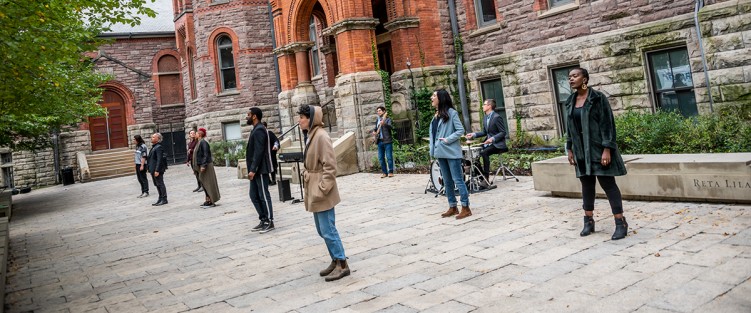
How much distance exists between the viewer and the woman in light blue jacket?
23.5 feet

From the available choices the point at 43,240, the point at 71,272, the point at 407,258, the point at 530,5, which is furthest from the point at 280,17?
the point at 407,258

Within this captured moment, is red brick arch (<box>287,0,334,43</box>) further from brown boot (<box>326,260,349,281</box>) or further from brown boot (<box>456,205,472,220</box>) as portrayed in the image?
brown boot (<box>326,260,349,281</box>)

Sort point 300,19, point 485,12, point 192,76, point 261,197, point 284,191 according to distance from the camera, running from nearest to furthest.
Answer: point 261,197
point 284,191
point 485,12
point 300,19
point 192,76

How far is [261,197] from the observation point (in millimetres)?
7906

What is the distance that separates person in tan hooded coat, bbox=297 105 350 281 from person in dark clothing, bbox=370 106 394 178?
813cm

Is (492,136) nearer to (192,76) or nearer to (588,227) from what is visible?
(588,227)

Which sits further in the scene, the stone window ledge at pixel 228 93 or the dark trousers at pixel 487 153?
the stone window ledge at pixel 228 93

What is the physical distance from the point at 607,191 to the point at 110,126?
→ 31.8 metres

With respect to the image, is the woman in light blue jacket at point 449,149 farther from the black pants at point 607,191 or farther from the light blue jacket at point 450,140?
the black pants at point 607,191

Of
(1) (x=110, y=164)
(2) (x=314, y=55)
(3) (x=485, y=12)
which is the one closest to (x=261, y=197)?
(3) (x=485, y=12)

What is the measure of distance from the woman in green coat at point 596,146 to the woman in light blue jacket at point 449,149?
199cm

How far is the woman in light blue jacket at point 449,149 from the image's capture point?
717 cm

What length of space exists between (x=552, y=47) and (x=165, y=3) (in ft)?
107

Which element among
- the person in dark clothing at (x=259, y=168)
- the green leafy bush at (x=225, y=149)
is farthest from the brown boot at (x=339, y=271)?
the green leafy bush at (x=225, y=149)
